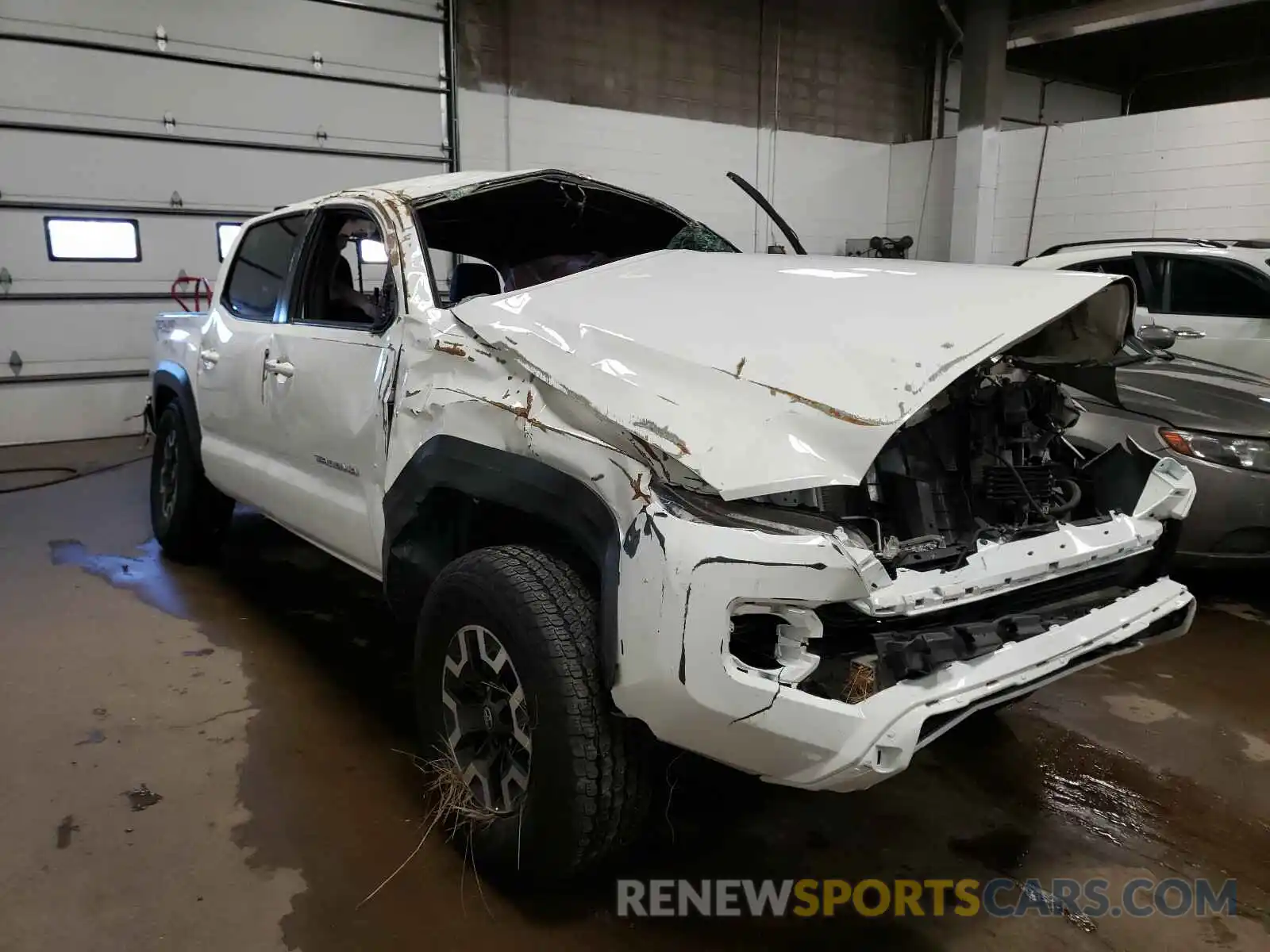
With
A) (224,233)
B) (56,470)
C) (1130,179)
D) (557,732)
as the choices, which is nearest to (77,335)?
(224,233)

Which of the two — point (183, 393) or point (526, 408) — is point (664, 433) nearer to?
point (526, 408)

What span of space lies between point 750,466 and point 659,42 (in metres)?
9.90

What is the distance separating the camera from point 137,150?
25.1 feet

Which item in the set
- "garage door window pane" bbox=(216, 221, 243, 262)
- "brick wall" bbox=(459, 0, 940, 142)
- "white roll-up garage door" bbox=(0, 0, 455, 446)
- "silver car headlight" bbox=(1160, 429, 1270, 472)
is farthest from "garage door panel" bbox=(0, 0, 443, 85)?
"silver car headlight" bbox=(1160, 429, 1270, 472)

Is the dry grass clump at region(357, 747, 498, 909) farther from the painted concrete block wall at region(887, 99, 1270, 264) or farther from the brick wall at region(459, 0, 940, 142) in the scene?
the painted concrete block wall at region(887, 99, 1270, 264)

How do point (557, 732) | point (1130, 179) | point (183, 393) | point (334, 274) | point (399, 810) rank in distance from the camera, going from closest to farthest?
point (557, 732) < point (399, 810) < point (334, 274) < point (183, 393) < point (1130, 179)

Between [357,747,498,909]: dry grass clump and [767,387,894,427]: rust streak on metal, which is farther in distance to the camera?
[357,747,498,909]: dry grass clump

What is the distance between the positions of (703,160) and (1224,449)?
8007 mm

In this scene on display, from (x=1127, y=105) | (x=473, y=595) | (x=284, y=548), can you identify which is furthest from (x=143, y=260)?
(x=1127, y=105)

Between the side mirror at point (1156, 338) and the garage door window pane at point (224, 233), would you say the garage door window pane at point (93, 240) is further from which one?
the side mirror at point (1156, 338)

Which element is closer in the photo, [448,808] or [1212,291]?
[448,808]

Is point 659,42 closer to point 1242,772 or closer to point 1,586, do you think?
point 1,586

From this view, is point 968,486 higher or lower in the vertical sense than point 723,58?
lower

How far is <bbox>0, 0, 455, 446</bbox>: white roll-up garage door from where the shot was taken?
7.31 meters
